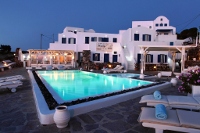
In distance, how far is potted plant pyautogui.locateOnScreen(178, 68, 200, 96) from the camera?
5691mm

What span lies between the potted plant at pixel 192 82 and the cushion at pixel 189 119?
8.08ft

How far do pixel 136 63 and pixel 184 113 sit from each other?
17.0 meters

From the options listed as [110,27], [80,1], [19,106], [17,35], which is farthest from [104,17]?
[19,106]

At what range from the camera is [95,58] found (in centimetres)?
2381

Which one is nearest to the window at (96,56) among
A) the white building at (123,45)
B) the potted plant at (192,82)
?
the white building at (123,45)

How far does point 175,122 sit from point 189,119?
0.36 m

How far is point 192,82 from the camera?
586cm

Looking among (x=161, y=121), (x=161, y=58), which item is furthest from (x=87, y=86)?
(x=161, y=58)

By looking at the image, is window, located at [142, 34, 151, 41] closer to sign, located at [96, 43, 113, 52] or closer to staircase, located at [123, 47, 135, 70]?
staircase, located at [123, 47, 135, 70]

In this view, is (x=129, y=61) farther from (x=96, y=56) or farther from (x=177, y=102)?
(x=177, y=102)

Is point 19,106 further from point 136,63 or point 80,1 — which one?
point 80,1

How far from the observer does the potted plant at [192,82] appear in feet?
18.7

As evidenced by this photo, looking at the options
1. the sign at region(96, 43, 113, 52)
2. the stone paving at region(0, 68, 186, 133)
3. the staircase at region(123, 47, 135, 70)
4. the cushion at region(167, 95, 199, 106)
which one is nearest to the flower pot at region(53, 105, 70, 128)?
the stone paving at region(0, 68, 186, 133)

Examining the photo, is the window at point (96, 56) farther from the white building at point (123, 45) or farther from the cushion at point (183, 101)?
the cushion at point (183, 101)
